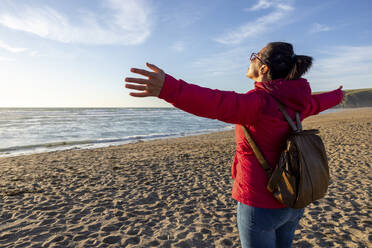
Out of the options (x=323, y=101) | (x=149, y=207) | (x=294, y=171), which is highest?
(x=323, y=101)

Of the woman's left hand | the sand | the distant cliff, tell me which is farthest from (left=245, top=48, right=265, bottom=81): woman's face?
the distant cliff

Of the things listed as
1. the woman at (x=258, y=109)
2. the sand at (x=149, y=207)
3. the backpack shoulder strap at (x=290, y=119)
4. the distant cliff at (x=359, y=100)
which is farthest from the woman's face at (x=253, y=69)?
the distant cliff at (x=359, y=100)

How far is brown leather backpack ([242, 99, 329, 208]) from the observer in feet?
4.58

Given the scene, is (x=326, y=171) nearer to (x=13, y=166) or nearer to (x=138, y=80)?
(x=138, y=80)

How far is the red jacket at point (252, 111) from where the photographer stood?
1164 millimetres

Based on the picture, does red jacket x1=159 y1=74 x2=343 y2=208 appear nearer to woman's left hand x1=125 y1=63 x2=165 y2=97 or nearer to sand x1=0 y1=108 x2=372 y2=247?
woman's left hand x1=125 y1=63 x2=165 y2=97

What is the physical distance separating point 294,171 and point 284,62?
666 millimetres

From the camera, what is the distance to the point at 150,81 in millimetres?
1151

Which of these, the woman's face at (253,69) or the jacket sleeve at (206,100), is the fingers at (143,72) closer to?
the jacket sleeve at (206,100)

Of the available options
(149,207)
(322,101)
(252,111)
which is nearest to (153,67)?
(252,111)

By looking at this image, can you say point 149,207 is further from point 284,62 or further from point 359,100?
point 359,100

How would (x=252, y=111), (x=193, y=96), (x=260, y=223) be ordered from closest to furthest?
(x=193, y=96) → (x=252, y=111) → (x=260, y=223)

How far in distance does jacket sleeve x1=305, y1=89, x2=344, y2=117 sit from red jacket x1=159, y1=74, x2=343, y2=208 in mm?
16

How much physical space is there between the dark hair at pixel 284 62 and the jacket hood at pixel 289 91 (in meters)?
0.07
